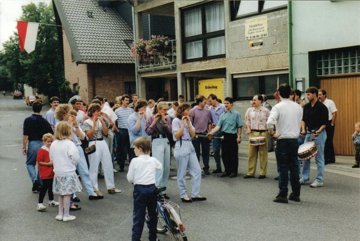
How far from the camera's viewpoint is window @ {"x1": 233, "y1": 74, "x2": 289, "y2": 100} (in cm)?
1473

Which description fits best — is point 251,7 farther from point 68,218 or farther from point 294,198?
point 68,218

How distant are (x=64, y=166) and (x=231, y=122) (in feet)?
14.9

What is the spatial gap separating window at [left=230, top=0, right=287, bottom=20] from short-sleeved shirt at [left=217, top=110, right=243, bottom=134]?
17.0 ft

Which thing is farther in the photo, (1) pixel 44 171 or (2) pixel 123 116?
(2) pixel 123 116

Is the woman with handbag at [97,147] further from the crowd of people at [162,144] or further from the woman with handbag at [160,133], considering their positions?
the woman with handbag at [160,133]

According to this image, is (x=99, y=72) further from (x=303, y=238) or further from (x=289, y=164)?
(x=303, y=238)

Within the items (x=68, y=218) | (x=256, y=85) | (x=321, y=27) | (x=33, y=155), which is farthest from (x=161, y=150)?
(x=256, y=85)

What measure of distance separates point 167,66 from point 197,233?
45.3 ft

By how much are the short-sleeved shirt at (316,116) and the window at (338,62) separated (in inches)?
157

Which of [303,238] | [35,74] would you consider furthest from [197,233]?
[35,74]

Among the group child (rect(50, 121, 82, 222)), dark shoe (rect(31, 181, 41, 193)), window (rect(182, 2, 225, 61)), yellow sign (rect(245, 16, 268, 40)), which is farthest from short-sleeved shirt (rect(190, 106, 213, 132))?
window (rect(182, 2, 225, 61))

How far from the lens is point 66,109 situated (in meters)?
8.07

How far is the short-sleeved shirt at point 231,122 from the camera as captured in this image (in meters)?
10.5

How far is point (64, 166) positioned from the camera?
716 centimetres
